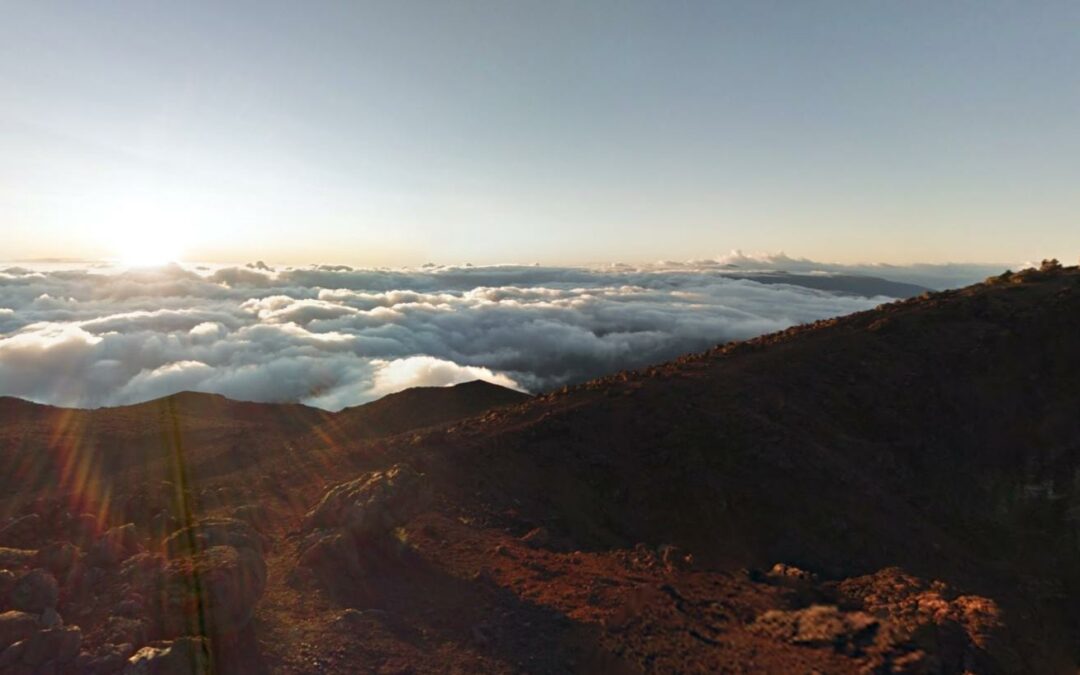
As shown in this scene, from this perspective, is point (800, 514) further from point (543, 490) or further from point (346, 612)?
point (346, 612)

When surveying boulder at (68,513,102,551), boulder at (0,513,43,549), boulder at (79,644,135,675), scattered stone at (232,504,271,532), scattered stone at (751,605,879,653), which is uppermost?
boulder at (79,644,135,675)

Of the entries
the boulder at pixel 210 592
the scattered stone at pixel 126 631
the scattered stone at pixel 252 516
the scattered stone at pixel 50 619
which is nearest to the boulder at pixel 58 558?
the scattered stone at pixel 50 619

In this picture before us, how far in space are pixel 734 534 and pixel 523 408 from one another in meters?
11.9

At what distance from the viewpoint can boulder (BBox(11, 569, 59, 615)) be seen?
8609mm

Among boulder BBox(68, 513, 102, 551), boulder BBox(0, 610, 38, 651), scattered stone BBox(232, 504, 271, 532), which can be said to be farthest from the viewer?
scattered stone BBox(232, 504, 271, 532)

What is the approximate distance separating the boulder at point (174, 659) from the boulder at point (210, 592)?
89cm

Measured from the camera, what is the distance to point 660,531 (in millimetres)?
17094

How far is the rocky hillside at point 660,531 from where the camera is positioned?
9.59 meters

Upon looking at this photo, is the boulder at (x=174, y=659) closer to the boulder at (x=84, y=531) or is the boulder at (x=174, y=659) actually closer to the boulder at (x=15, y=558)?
the boulder at (x=15, y=558)

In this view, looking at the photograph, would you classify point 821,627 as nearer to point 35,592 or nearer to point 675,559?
point 675,559

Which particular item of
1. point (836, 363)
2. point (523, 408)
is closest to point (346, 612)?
point (523, 408)

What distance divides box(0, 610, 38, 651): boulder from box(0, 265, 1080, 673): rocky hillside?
0.02m

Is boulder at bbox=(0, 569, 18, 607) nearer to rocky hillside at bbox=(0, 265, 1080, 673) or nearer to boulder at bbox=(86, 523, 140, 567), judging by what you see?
rocky hillside at bbox=(0, 265, 1080, 673)

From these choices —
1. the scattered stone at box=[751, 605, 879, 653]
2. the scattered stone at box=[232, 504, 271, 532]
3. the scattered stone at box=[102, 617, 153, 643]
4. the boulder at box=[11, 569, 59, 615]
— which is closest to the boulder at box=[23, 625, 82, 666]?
the scattered stone at box=[102, 617, 153, 643]
